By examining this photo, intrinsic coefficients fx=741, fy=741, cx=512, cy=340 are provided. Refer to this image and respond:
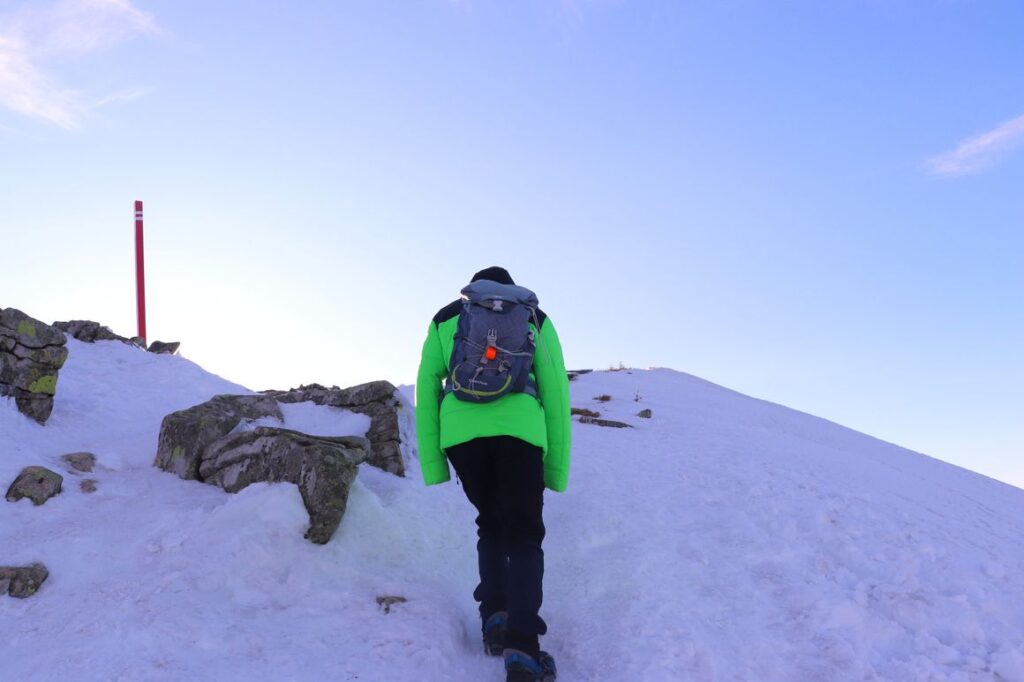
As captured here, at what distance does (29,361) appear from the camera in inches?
378

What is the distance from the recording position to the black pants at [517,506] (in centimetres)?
488

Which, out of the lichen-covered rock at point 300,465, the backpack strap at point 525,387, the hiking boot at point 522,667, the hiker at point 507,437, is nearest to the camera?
the hiking boot at point 522,667

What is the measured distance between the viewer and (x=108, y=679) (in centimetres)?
459

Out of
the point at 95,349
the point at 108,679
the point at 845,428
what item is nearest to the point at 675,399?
the point at 845,428

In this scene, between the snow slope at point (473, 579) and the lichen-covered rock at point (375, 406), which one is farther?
the lichen-covered rock at point (375, 406)

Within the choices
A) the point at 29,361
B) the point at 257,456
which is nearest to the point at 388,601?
the point at 257,456

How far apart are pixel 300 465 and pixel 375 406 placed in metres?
3.09

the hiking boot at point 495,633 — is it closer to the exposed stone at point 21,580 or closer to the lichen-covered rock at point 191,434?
the exposed stone at point 21,580

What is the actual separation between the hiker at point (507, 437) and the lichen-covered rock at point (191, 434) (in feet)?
11.9

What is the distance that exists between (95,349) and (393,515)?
10.1m

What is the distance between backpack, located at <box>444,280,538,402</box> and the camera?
4.90 meters

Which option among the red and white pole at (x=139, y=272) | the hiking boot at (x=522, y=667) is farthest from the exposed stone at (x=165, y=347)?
the hiking boot at (x=522, y=667)

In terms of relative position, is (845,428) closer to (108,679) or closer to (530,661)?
(530,661)

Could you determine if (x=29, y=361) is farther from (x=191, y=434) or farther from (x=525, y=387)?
(x=525, y=387)
